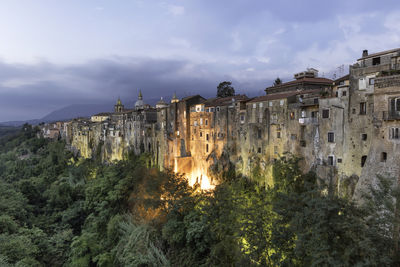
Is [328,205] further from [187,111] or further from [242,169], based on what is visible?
[187,111]

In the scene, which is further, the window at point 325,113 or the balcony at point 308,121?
the balcony at point 308,121

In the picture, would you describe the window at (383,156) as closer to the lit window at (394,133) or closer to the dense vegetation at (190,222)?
the lit window at (394,133)

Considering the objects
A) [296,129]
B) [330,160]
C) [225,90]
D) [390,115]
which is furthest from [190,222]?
[225,90]

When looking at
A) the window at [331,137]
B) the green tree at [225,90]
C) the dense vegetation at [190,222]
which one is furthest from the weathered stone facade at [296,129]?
the green tree at [225,90]

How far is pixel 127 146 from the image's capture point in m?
54.6

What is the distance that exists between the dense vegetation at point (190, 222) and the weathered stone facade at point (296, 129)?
7.63 feet

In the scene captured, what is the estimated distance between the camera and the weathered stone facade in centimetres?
1931

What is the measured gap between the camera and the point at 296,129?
27438mm

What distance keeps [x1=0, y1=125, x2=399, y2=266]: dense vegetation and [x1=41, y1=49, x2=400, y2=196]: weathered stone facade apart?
2326 millimetres

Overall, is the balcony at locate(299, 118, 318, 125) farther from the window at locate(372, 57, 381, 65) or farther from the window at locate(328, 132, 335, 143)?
the window at locate(372, 57, 381, 65)

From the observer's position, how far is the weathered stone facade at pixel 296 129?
19.3 m

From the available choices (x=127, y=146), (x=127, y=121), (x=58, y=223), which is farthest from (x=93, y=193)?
(x=127, y=121)

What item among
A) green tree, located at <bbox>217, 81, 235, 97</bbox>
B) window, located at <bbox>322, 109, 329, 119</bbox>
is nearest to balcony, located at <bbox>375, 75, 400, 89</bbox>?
window, located at <bbox>322, 109, 329, 119</bbox>

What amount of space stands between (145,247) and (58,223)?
839 inches
